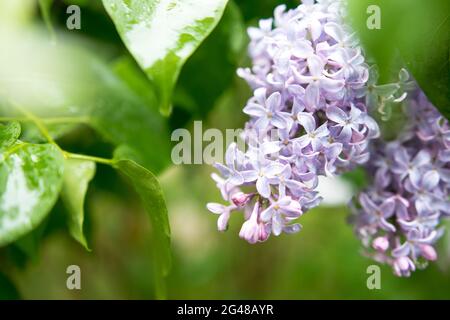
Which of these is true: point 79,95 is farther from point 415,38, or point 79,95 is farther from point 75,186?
point 415,38

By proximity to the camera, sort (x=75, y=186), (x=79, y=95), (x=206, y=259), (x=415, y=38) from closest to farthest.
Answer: (x=415, y=38)
(x=75, y=186)
(x=79, y=95)
(x=206, y=259)

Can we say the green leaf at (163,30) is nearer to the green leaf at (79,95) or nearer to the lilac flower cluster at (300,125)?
the lilac flower cluster at (300,125)

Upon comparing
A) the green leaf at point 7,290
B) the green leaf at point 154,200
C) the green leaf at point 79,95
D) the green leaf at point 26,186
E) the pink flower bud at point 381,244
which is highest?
the green leaf at point 26,186

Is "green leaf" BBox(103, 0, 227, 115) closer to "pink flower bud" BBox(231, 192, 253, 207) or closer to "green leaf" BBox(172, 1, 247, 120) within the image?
"pink flower bud" BBox(231, 192, 253, 207)

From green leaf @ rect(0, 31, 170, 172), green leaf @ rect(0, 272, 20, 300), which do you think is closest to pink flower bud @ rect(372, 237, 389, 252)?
green leaf @ rect(0, 31, 170, 172)

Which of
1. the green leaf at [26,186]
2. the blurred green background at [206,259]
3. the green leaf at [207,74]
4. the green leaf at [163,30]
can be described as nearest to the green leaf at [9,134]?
the green leaf at [26,186]

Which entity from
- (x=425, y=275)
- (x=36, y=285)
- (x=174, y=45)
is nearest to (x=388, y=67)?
(x=174, y=45)

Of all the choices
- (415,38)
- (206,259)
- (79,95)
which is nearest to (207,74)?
(79,95)

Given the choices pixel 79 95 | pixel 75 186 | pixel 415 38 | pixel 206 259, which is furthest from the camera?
pixel 206 259
